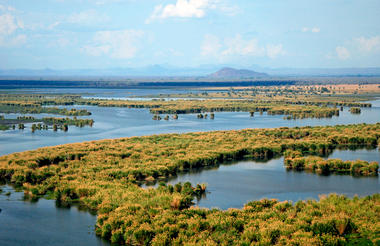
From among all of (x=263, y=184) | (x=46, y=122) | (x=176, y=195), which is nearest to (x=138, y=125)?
(x=46, y=122)

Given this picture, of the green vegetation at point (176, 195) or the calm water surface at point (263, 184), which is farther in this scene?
the calm water surface at point (263, 184)

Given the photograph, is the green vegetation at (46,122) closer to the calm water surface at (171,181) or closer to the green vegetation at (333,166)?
the calm water surface at (171,181)

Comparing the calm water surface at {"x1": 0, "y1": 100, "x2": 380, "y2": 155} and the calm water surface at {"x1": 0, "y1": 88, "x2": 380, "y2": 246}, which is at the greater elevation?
the calm water surface at {"x1": 0, "y1": 100, "x2": 380, "y2": 155}

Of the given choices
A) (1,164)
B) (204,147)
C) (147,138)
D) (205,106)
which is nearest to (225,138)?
(204,147)

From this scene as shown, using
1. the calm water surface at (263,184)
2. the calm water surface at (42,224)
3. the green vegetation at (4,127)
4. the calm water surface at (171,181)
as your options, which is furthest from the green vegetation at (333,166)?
the green vegetation at (4,127)

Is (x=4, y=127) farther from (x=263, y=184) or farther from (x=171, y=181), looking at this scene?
(x=263, y=184)

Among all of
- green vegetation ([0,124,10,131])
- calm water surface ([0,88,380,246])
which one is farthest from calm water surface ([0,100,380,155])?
green vegetation ([0,124,10,131])

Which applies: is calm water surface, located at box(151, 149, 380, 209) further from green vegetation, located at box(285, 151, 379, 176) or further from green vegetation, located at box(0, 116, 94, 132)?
green vegetation, located at box(0, 116, 94, 132)
